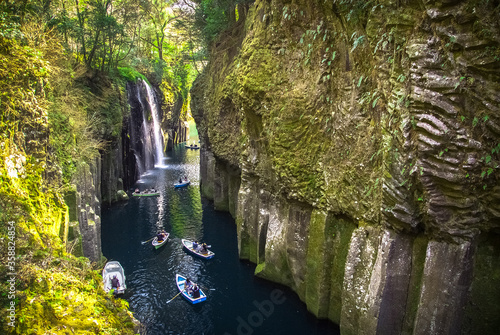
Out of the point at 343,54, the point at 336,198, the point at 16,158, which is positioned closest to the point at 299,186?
the point at 336,198

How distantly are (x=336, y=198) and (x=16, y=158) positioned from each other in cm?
1121

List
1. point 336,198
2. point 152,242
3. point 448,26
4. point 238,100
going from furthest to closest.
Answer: point 152,242 < point 238,100 < point 336,198 < point 448,26

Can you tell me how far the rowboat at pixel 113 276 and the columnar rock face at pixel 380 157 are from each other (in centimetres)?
716

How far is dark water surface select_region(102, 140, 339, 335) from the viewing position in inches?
587

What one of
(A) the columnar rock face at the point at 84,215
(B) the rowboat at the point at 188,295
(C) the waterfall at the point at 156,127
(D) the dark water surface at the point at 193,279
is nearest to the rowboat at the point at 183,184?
(D) the dark water surface at the point at 193,279

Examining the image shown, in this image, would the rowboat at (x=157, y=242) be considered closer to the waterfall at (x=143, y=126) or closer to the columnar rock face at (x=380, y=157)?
the columnar rock face at (x=380, y=157)

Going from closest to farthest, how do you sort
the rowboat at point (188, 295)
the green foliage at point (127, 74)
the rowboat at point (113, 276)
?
the rowboat at point (188, 295) < the rowboat at point (113, 276) < the green foliage at point (127, 74)

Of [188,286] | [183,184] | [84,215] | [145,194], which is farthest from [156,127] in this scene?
[188,286]

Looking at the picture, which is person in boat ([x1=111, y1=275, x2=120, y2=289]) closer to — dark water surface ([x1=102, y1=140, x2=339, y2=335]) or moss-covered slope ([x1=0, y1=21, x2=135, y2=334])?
dark water surface ([x1=102, y1=140, x2=339, y2=335])

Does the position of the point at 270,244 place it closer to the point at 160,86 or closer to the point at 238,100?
the point at 238,100

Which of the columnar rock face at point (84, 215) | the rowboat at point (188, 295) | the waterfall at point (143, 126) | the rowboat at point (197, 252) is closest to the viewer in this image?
the columnar rock face at point (84, 215)

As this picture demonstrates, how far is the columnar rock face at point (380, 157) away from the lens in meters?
8.73

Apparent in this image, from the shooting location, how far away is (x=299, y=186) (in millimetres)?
15492

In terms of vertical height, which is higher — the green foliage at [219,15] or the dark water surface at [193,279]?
the green foliage at [219,15]
